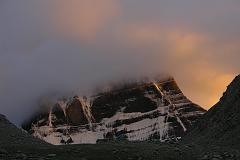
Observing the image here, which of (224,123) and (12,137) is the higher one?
(224,123)

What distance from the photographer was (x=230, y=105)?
222 ft

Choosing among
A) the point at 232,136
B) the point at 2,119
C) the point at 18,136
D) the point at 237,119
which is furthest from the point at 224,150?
the point at 2,119

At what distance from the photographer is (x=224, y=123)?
63.8 meters

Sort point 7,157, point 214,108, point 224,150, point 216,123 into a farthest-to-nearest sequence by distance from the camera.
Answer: point 214,108
point 216,123
point 224,150
point 7,157

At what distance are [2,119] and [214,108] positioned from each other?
84.9 ft

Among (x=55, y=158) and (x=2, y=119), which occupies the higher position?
(x=2, y=119)

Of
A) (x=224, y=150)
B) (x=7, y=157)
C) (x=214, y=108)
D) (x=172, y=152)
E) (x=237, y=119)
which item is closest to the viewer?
(x=7, y=157)

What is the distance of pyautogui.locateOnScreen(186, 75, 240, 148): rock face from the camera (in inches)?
2281

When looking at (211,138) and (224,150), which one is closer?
(224,150)

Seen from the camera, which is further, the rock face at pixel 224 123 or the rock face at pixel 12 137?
the rock face at pixel 224 123

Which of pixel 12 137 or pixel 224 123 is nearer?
pixel 12 137

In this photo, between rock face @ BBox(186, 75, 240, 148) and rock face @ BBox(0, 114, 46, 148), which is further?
rock face @ BBox(186, 75, 240, 148)

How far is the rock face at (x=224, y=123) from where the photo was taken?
5795 centimetres

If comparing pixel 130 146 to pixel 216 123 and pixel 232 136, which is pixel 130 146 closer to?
pixel 232 136
